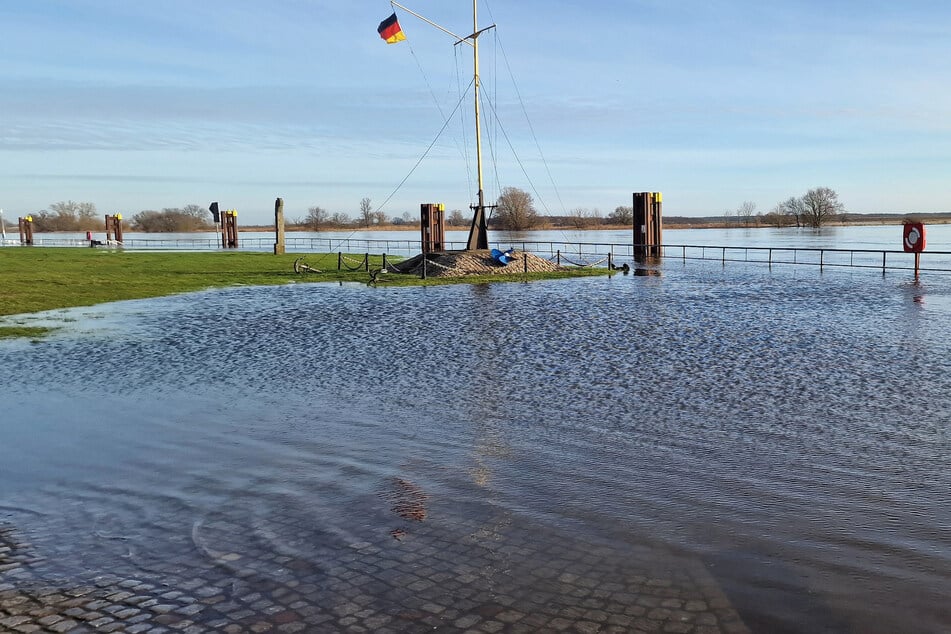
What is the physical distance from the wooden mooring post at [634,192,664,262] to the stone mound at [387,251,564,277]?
599 inches

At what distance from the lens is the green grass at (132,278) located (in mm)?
23844

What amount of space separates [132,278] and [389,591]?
31.6 m

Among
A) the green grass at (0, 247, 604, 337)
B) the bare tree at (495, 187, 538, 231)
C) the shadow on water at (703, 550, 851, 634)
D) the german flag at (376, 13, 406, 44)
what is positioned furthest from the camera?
the bare tree at (495, 187, 538, 231)

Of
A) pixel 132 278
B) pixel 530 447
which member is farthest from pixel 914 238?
pixel 132 278

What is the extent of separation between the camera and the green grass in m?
23.8

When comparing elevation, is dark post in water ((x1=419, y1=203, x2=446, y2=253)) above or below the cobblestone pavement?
above

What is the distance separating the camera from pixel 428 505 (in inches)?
262

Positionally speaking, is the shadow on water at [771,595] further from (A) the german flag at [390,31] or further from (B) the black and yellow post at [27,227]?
(B) the black and yellow post at [27,227]

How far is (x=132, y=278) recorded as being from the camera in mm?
33375

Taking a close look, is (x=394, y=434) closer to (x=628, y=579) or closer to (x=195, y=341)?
(x=628, y=579)

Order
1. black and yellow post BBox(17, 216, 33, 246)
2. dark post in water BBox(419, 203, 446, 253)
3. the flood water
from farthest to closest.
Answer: black and yellow post BBox(17, 216, 33, 246) → dark post in water BBox(419, 203, 446, 253) → the flood water

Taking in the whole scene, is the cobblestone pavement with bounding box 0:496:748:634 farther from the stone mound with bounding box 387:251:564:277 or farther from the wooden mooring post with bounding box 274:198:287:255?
the wooden mooring post with bounding box 274:198:287:255

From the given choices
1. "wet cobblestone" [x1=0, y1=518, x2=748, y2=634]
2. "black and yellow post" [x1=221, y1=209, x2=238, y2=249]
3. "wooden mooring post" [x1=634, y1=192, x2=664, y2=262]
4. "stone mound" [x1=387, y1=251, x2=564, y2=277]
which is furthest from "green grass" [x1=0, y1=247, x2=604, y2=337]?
"black and yellow post" [x1=221, y1=209, x2=238, y2=249]

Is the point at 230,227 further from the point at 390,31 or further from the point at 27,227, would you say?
the point at 390,31
